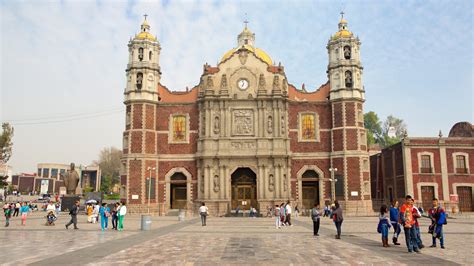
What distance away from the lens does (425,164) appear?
139ft

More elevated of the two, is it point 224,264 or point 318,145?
point 318,145

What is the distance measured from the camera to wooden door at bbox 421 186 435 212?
41.7 m

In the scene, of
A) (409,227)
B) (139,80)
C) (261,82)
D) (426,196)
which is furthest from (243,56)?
(409,227)

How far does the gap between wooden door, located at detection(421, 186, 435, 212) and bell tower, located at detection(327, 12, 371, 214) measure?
5.76 m

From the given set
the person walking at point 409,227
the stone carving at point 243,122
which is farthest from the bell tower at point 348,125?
the person walking at point 409,227

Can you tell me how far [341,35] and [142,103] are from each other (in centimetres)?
2266

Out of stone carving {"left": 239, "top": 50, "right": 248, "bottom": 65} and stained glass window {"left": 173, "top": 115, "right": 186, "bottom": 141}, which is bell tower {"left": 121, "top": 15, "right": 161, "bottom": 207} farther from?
stone carving {"left": 239, "top": 50, "right": 248, "bottom": 65}

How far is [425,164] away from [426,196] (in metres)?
3.30

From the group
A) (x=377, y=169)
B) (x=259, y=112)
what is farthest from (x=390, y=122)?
(x=259, y=112)

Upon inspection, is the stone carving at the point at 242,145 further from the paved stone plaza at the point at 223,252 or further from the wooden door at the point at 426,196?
the paved stone plaza at the point at 223,252

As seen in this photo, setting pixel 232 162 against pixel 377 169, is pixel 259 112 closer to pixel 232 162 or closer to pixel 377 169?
pixel 232 162

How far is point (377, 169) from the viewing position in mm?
51562

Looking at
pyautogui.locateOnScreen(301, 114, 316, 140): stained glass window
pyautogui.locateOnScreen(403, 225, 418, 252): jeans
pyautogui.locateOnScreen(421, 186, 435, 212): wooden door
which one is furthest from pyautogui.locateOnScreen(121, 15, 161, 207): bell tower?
→ pyautogui.locateOnScreen(403, 225, 418, 252): jeans

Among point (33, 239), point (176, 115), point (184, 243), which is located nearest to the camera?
point (184, 243)
